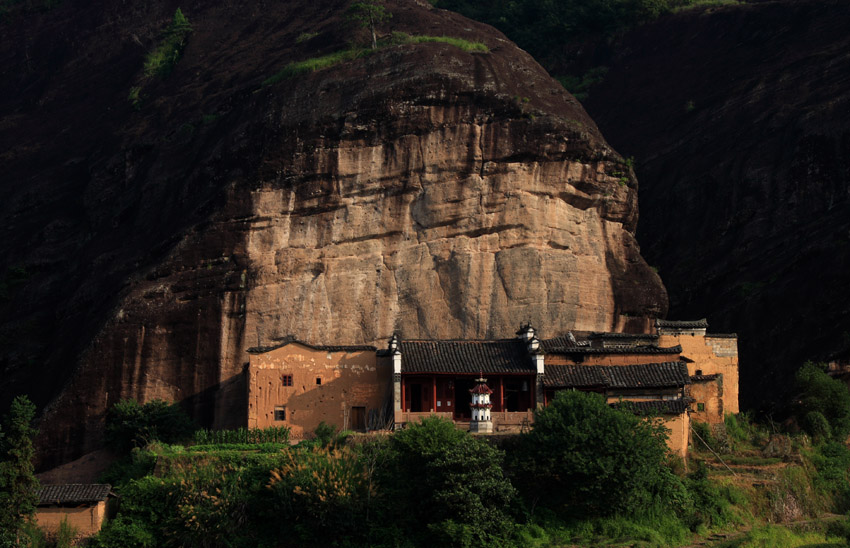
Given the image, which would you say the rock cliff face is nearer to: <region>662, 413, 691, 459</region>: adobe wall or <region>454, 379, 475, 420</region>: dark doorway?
<region>454, 379, 475, 420</region>: dark doorway

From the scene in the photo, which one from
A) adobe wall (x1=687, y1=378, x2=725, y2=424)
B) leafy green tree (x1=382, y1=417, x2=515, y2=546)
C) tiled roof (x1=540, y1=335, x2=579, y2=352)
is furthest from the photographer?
tiled roof (x1=540, y1=335, x2=579, y2=352)

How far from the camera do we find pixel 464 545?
35031mm

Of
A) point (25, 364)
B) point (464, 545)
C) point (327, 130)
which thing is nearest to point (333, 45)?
point (327, 130)

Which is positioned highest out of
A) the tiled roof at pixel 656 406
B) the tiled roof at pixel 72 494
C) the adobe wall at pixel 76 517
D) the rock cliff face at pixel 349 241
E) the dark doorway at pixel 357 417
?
the rock cliff face at pixel 349 241

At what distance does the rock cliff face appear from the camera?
48.2 meters

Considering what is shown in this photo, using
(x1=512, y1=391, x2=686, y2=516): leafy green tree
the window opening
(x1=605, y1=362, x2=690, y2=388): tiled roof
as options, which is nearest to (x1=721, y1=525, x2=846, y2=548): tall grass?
(x1=512, y1=391, x2=686, y2=516): leafy green tree

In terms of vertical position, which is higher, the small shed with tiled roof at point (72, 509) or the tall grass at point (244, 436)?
the tall grass at point (244, 436)

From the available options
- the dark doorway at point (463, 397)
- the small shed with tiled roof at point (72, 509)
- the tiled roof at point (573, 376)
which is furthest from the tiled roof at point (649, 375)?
the small shed with tiled roof at point (72, 509)

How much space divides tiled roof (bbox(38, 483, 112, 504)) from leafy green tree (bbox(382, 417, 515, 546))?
8.41 m

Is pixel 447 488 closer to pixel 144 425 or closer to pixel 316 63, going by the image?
pixel 144 425

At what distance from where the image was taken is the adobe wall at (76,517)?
37812mm

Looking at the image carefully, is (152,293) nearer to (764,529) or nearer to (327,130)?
(327,130)

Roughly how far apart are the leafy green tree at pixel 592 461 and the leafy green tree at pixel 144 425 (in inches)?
524

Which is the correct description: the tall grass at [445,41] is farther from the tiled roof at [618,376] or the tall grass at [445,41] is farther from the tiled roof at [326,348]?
the tiled roof at [618,376]
